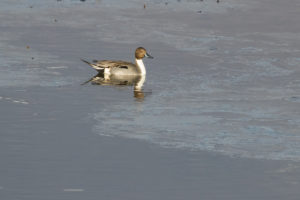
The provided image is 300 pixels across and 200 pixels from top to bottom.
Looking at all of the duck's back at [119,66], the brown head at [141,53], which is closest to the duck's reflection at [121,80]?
the duck's back at [119,66]

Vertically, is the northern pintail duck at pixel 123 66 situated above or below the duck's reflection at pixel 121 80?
above

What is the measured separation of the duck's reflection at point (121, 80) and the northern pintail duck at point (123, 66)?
0.13 meters

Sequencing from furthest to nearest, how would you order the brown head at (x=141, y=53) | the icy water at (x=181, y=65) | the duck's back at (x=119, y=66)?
the brown head at (x=141, y=53), the duck's back at (x=119, y=66), the icy water at (x=181, y=65)

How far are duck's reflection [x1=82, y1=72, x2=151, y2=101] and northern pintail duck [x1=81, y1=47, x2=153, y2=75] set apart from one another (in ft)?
0.41

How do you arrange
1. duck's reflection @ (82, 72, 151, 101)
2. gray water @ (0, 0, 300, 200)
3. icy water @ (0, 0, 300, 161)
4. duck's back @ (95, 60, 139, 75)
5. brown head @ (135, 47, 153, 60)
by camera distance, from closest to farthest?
gray water @ (0, 0, 300, 200) < icy water @ (0, 0, 300, 161) < duck's reflection @ (82, 72, 151, 101) < duck's back @ (95, 60, 139, 75) < brown head @ (135, 47, 153, 60)

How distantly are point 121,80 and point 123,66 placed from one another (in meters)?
0.37

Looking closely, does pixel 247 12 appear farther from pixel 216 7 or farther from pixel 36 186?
pixel 36 186

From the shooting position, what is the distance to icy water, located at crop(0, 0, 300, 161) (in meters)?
14.8

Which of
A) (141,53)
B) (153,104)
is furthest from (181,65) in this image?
(153,104)

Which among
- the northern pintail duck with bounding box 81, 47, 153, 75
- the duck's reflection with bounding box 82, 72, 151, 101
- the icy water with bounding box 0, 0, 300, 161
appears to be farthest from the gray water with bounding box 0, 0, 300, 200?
the northern pintail duck with bounding box 81, 47, 153, 75

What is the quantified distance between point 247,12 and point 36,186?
1799 cm

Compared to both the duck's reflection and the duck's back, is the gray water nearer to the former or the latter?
the duck's reflection

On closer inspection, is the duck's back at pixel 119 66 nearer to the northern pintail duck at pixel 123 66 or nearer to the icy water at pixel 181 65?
the northern pintail duck at pixel 123 66

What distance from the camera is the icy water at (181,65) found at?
14.8 m
